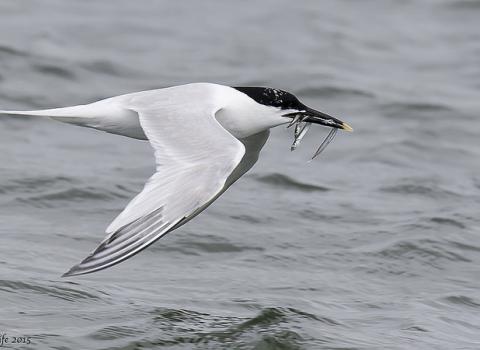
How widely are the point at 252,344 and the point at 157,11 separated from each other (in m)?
9.89

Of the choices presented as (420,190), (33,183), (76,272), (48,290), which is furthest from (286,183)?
(76,272)

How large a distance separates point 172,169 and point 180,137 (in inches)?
12.6

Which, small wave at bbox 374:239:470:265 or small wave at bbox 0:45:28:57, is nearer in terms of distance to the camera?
small wave at bbox 374:239:470:265

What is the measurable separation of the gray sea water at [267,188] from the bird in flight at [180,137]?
848 mm

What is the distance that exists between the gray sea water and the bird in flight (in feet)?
2.78

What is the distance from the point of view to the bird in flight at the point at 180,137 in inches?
213

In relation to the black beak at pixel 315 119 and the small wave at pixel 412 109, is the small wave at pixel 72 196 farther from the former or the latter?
the small wave at pixel 412 109

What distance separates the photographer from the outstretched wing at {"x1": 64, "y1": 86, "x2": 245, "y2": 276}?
17.5 ft

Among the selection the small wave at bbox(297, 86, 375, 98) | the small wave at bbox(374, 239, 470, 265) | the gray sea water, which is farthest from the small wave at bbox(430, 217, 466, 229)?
the small wave at bbox(297, 86, 375, 98)

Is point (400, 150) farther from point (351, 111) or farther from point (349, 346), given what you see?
point (349, 346)

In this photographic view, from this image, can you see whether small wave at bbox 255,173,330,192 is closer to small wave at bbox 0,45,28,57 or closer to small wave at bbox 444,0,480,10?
small wave at bbox 0,45,28,57

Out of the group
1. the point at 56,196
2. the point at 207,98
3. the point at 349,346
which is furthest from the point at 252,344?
the point at 56,196

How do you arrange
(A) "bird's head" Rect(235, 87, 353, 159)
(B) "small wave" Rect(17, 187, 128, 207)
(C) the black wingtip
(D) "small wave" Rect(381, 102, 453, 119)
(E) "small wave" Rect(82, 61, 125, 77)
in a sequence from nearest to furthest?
(C) the black wingtip → (A) "bird's head" Rect(235, 87, 353, 159) → (B) "small wave" Rect(17, 187, 128, 207) → (D) "small wave" Rect(381, 102, 453, 119) → (E) "small wave" Rect(82, 61, 125, 77)

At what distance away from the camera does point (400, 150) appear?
11.3 metres
